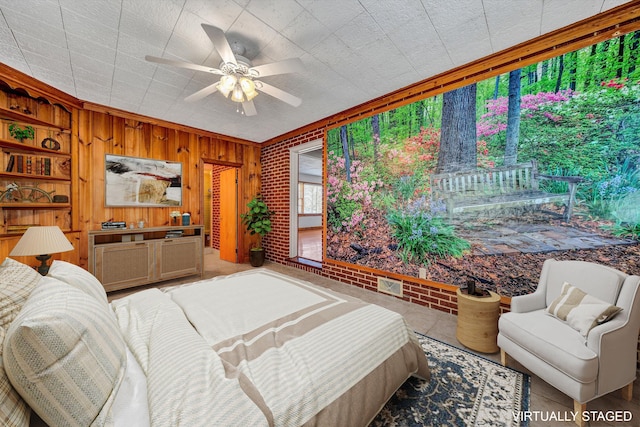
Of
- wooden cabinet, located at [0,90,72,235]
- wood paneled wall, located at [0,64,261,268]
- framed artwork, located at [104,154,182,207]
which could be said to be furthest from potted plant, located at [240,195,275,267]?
wooden cabinet, located at [0,90,72,235]

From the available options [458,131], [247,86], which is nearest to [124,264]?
[247,86]

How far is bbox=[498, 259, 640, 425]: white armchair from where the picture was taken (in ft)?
4.40

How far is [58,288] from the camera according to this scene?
3.19 feet

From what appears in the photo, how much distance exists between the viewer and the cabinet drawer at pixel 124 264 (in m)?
3.15

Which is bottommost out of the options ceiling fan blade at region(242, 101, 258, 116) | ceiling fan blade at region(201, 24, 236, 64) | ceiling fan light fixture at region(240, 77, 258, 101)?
ceiling fan blade at region(242, 101, 258, 116)

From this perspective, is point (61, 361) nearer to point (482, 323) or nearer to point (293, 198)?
point (482, 323)

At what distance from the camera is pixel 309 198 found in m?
9.69

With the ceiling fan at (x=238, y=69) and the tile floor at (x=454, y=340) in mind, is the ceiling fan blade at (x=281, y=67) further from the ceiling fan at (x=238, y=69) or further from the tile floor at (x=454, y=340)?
the tile floor at (x=454, y=340)

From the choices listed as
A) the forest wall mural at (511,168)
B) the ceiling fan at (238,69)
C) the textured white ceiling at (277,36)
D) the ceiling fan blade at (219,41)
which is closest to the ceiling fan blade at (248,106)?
the ceiling fan at (238,69)

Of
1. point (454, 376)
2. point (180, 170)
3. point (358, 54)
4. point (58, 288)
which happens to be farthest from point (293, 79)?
point (454, 376)

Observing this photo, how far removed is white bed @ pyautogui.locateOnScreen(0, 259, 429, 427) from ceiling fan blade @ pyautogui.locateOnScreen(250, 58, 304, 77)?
1760 mm

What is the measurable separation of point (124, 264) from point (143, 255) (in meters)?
0.24

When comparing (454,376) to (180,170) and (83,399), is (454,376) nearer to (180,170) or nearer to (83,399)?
(83,399)

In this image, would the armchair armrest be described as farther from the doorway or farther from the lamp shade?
the doorway
